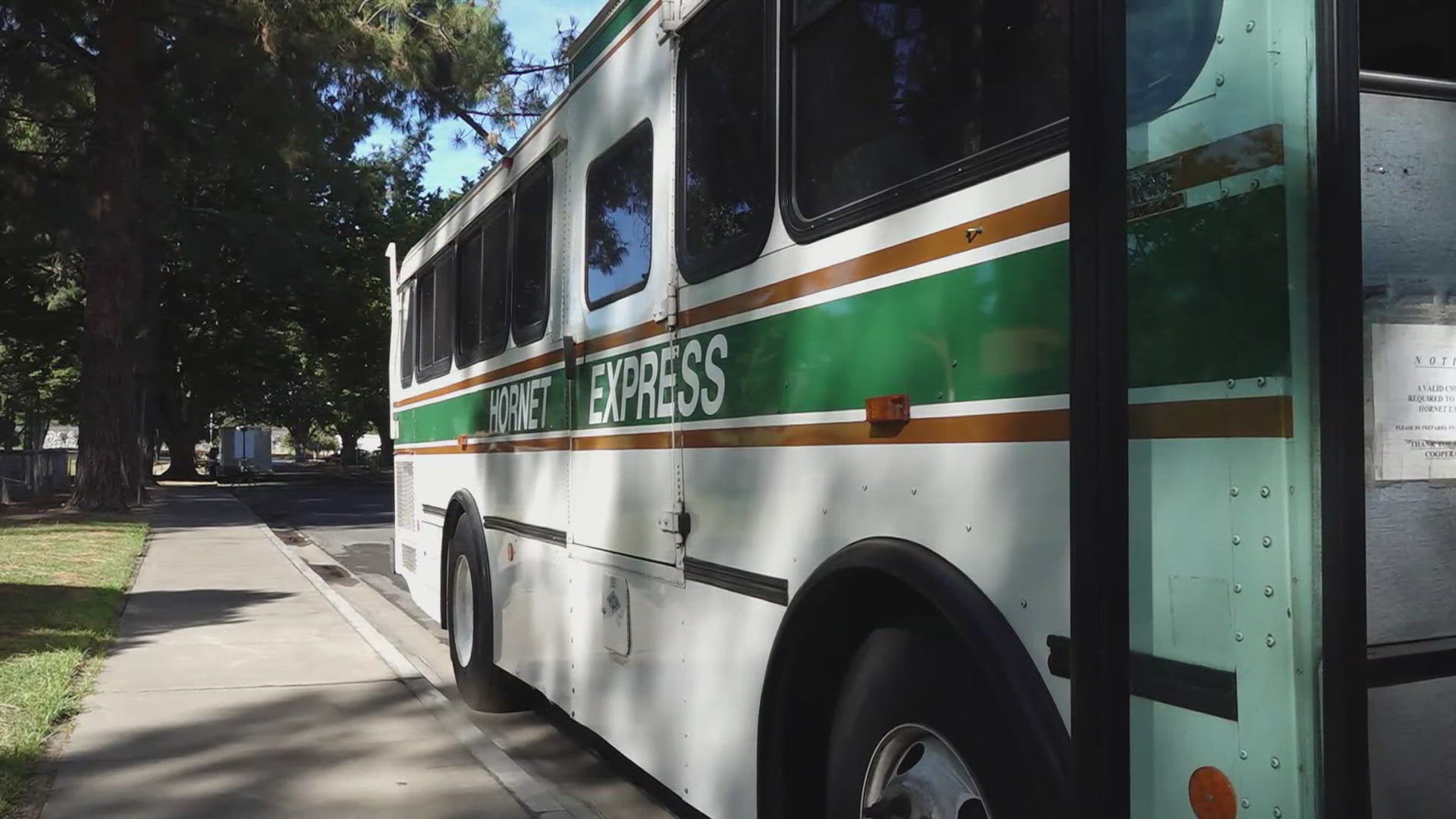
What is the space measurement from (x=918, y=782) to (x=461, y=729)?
425 centimetres

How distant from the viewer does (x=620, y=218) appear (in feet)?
15.5

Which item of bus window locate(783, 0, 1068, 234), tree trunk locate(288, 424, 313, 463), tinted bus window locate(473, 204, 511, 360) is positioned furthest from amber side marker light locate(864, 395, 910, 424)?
tree trunk locate(288, 424, 313, 463)

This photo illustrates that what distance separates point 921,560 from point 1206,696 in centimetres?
75

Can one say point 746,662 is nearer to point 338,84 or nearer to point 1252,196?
point 1252,196

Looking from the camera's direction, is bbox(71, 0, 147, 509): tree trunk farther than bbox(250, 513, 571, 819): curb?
Yes

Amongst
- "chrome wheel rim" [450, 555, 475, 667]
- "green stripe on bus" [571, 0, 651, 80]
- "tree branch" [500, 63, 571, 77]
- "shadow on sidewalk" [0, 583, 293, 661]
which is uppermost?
"tree branch" [500, 63, 571, 77]

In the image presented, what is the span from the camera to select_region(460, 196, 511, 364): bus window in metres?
6.51

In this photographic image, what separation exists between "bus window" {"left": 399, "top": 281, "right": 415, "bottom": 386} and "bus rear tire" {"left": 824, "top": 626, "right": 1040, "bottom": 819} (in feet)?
22.4

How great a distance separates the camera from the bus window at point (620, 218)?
174 inches

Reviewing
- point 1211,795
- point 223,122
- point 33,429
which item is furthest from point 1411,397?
point 33,429

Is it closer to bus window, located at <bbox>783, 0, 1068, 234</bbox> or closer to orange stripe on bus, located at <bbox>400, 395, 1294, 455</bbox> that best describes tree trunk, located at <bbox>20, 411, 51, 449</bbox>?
orange stripe on bus, located at <bbox>400, 395, 1294, 455</bbox>

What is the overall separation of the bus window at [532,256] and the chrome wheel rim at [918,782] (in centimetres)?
316

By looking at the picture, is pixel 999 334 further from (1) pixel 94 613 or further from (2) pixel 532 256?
(1) pixel 94 613

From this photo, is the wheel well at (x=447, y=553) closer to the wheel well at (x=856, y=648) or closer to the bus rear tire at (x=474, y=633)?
the bus rear tire at (x=474, y=633)
